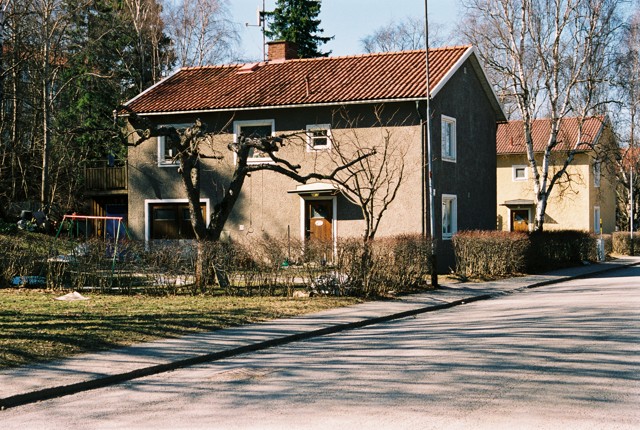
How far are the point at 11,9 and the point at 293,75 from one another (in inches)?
449

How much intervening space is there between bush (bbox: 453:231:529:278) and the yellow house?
76.0 feet

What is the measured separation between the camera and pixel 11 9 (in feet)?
109

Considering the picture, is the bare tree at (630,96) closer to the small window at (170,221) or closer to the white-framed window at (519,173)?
the white-framed window at (519,173)

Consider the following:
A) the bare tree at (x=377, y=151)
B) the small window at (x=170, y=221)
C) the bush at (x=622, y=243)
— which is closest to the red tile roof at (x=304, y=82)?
the bare tree at (x=377, y=151)

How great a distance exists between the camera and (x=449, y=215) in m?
31.0

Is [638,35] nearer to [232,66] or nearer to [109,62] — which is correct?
[232,66]

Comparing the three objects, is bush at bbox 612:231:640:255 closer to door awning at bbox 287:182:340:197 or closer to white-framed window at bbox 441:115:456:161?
white-framed window at bbox 441:115:456:161

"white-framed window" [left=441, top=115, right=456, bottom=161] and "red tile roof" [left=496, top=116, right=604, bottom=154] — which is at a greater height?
"red tile roof" [left=496, top=116, right=604, bottom=154]

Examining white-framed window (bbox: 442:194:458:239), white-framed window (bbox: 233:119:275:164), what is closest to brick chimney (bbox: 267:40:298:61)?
white-framed window (bbox: 233:119:275:164)

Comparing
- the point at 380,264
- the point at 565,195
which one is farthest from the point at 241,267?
the point at 565,195

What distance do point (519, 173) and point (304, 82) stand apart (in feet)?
83.5

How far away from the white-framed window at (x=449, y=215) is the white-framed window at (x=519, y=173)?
23.2 m

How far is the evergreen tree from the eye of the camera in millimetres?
55250

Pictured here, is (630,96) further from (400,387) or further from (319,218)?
(400,387)
